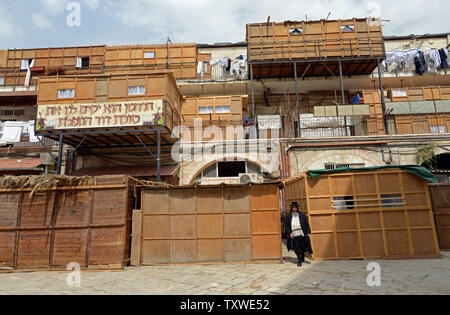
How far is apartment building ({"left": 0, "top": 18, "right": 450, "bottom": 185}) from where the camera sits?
1375cm

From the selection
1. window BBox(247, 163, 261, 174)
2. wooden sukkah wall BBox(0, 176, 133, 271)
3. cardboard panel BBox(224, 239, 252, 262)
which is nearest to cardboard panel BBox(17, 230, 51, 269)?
wooden sukkah wall BBox(0, 176, 133, 271)

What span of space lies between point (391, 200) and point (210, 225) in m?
5.84

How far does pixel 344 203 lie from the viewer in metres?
8.68

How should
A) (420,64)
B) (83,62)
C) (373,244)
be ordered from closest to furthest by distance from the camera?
(373,244) → (420,64) → (83,62)

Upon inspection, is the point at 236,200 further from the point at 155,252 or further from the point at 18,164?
the point at 18,164

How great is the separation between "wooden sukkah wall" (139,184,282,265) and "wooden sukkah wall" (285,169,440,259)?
1.48 metres

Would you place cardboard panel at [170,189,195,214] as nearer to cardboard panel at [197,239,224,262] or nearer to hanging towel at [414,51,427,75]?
cardboard panel at [197,239,224,262]

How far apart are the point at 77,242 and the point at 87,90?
9049 millimetres

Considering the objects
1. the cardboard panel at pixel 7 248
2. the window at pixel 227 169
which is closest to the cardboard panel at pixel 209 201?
the cardboard panel at pixel 7 248

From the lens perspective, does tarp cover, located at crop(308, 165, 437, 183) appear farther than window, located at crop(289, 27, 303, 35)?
No

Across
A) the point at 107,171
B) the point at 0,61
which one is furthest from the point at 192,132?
the point at 0,61

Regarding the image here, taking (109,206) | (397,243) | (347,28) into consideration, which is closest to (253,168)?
(397,243)

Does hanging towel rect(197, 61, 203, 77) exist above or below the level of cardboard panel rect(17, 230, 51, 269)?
above

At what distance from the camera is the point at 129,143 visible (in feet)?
49.1
